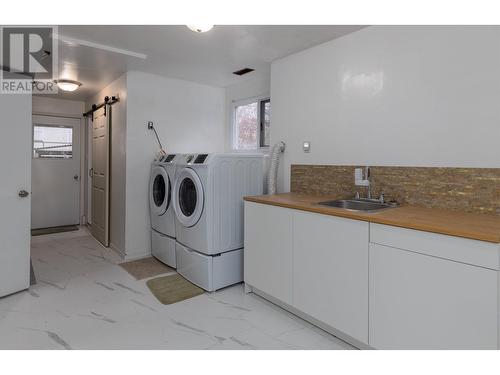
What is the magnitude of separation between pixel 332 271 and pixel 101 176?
3.83 m

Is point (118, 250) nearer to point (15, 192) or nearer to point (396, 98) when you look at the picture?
point (15, 192)

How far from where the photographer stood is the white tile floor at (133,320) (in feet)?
6.61

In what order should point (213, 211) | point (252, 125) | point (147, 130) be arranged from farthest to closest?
point (252, 125), point (147, 130), point (213, 211)

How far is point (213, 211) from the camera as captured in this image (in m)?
2.80

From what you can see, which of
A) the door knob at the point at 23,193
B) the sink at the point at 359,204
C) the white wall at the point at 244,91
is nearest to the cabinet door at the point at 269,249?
the sink at the point at 359,204

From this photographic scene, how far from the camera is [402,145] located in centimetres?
228

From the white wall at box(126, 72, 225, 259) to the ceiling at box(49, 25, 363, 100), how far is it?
225 mm

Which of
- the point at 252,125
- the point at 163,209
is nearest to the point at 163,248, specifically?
the point at 163,209

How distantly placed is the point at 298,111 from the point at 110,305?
7.99 ft

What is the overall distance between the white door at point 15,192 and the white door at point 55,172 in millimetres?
2981

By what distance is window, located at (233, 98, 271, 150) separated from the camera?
13.0 feet

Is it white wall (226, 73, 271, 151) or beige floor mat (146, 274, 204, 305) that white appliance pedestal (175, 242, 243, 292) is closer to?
beige floor mat (146, 274, 204, 305)

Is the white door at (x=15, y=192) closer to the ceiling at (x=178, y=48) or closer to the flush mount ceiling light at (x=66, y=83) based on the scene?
the ceiling at (x=178, y=48)

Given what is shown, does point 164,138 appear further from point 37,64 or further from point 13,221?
point 13,221
